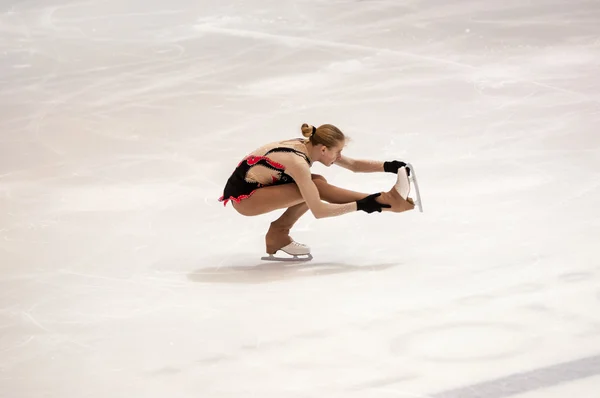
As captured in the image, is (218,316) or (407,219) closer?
(218,316)

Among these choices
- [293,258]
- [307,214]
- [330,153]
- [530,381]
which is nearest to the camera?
[530,381]

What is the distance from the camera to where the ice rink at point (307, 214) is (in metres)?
3.38

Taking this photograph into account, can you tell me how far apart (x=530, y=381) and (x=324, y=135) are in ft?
5.65

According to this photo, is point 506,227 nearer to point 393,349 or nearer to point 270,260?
point 270,260

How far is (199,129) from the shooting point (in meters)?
6.67

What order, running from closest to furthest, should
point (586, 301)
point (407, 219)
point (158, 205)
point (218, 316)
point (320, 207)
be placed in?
point (586, 301) → point (218, 316) → point (320, 207) → point (407, 219) → point (158, 205)

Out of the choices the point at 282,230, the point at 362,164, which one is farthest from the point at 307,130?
the point at 282,230

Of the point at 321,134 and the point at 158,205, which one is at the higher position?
the point at 321,134

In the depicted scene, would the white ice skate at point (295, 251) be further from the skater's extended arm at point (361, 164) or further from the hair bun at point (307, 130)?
the hair bun at point (307, 130)

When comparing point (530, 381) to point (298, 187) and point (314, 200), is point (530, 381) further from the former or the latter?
point (298, 187)

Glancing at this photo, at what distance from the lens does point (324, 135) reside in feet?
14.5

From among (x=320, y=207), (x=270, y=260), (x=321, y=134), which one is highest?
(x=321, y=134)

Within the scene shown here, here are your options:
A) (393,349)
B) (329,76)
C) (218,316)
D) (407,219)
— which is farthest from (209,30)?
(393,349)

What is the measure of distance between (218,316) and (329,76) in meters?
3.90
